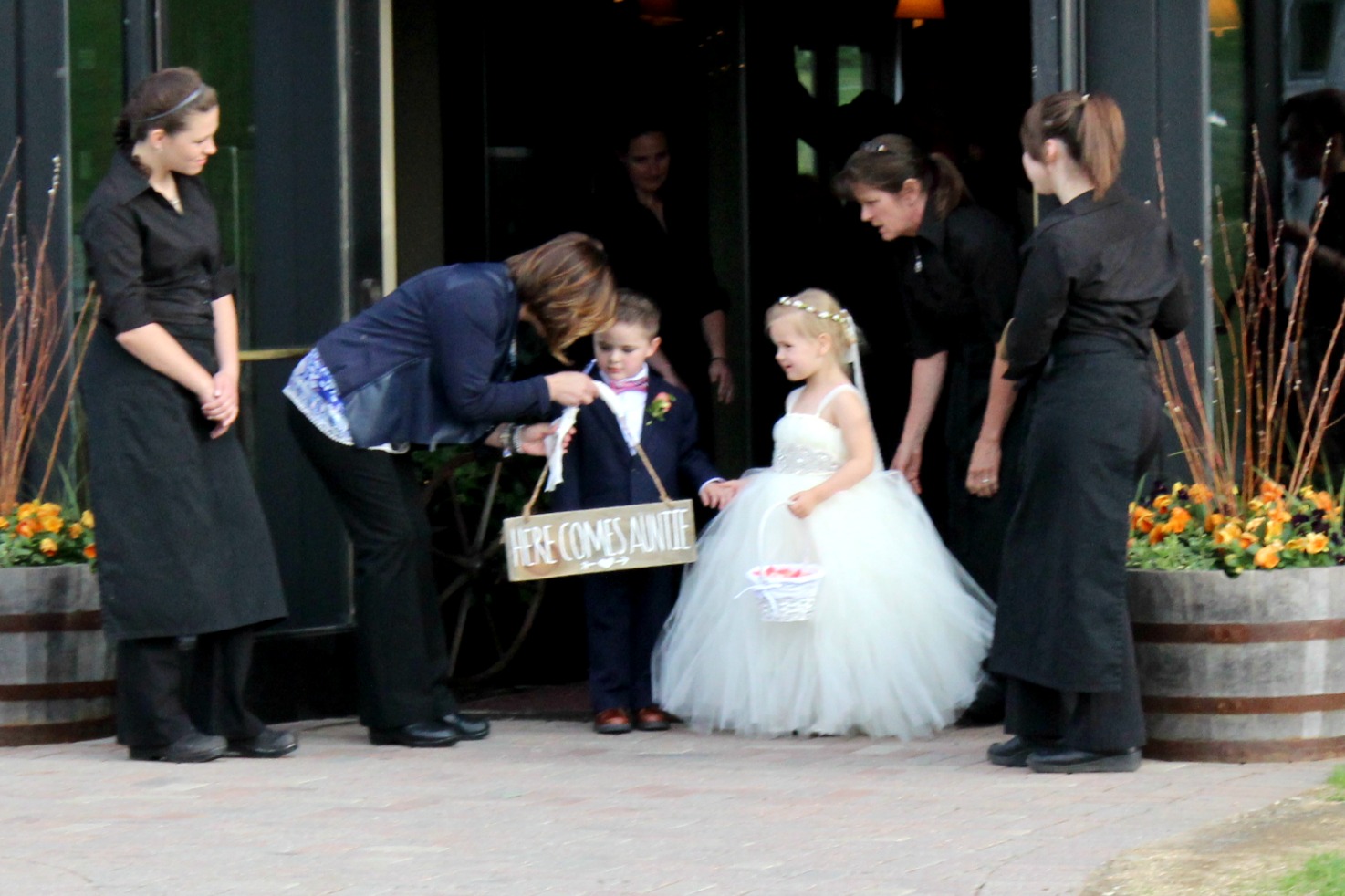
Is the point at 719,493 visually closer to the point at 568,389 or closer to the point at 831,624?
the point at 831,624

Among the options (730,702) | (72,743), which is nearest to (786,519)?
(730,702)

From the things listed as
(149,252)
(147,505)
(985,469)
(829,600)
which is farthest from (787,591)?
(149,252)

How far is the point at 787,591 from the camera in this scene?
5973 mm

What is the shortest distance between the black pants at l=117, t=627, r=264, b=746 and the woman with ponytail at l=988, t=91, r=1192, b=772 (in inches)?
83.8

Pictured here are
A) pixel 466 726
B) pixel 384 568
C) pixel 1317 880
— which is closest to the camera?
pixel 1317 880

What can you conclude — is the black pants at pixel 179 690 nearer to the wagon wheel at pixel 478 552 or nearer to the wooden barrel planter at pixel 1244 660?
the wagon wheel at pixel 478 552

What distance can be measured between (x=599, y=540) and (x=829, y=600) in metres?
0.72

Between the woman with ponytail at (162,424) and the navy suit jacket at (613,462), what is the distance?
1075 millimetres

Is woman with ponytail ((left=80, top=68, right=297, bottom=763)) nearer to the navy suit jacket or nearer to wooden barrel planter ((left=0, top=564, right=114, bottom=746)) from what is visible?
wooden barrel planter ((left=0, top=564, right=114, bottom=746))

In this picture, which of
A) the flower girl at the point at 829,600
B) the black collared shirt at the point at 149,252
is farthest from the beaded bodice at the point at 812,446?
the black collared shirt at the point at 149,252

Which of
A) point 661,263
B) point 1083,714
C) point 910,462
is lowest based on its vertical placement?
point 1083,714

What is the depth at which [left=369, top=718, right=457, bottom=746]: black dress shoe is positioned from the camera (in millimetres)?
5973

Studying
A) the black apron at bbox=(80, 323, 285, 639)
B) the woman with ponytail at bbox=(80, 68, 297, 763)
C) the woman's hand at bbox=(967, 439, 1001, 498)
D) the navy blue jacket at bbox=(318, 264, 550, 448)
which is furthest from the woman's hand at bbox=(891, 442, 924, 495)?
the black apron at bbox=(80, 323, 285, 639)

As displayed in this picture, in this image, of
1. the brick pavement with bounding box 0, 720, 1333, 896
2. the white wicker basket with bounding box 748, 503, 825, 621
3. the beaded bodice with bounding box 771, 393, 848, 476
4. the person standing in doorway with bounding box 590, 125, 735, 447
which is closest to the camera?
the brick pavement with bounding box 0, 720, 1333, 896
